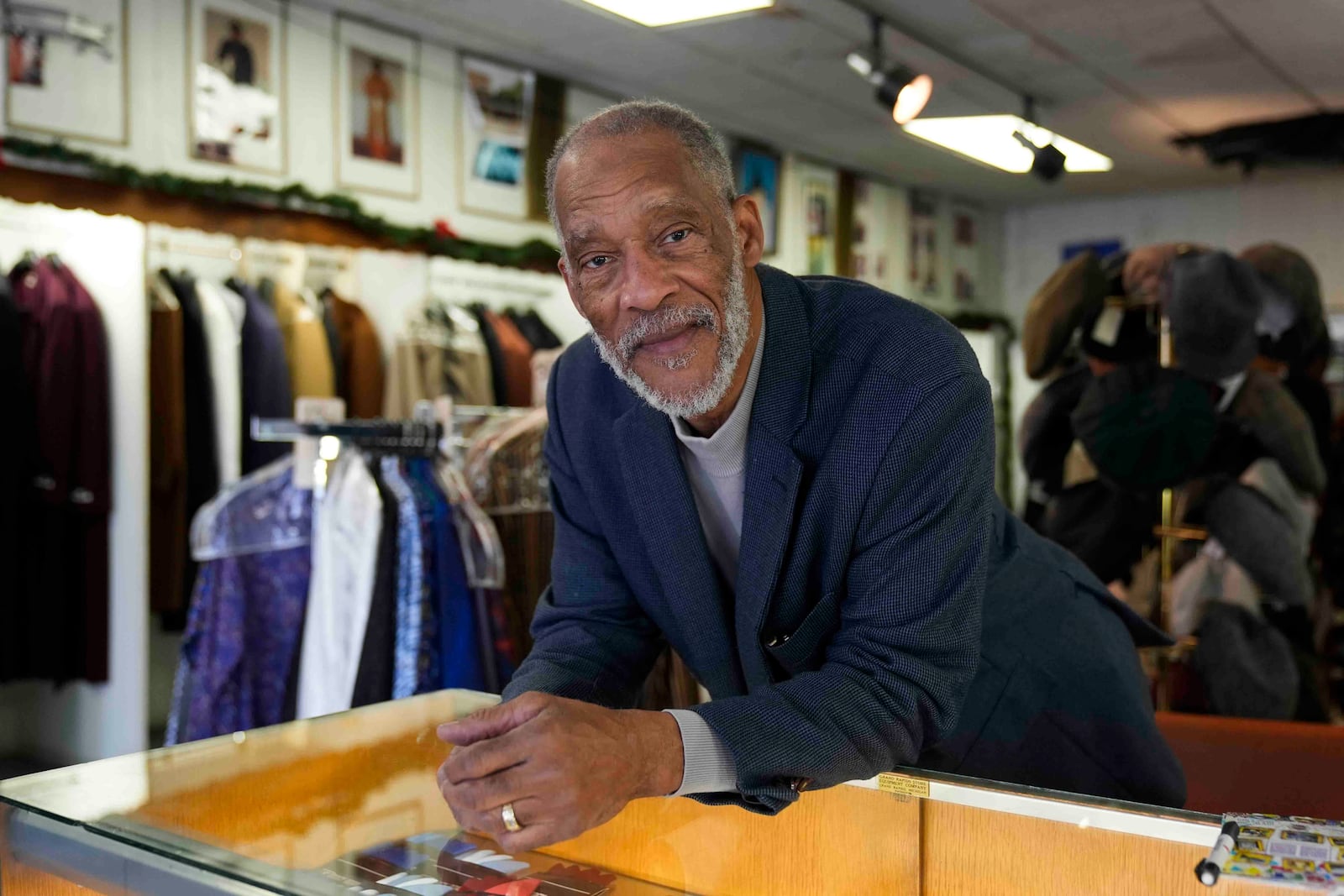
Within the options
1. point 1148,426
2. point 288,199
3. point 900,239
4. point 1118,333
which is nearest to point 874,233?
point 900,239

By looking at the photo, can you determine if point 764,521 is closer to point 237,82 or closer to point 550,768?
point 550,768

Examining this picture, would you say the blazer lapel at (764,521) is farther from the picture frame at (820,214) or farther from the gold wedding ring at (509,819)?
the picture frame at (820,214)

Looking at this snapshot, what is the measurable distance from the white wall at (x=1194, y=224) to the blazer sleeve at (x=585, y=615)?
8636 millimetres

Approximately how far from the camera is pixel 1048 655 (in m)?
1.53

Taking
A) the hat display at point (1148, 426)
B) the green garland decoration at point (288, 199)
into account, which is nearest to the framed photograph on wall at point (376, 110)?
the green garland decoration at point (288, 199)

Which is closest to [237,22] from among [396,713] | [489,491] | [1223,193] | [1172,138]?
[489,491]

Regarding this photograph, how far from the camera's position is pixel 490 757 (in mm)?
973

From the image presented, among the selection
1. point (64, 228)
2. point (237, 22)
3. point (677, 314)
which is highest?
point (237, 22)

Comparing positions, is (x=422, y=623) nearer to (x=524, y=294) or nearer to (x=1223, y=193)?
(x=524, y=294)

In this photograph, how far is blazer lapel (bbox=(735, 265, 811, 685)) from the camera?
1.30m

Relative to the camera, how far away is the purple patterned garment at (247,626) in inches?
110

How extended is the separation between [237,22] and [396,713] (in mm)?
4236

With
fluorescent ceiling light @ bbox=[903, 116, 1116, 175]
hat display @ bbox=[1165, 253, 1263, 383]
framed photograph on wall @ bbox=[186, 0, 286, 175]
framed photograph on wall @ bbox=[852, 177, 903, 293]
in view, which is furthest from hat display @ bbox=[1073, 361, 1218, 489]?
framed photograph on wall @ bbox=[852, 177, 903, 293]

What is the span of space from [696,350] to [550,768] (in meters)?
0.52
